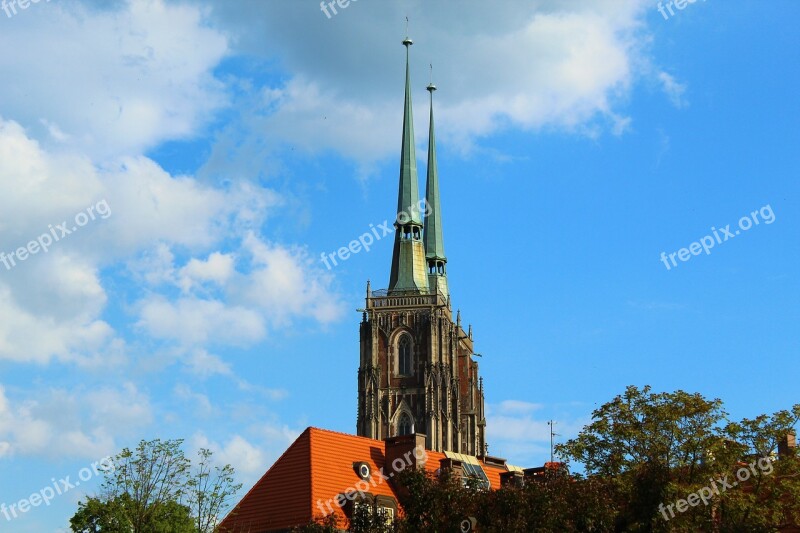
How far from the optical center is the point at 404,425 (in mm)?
129750

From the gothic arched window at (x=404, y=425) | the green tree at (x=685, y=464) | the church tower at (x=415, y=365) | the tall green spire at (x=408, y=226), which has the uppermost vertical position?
the tall green spire at (x=408, y=226)

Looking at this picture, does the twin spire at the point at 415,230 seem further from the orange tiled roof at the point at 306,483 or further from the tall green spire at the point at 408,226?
the orange tiled roof at the point at 306,483

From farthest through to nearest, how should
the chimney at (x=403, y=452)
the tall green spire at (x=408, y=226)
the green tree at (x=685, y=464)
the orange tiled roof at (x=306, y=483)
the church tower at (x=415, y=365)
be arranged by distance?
the tall green spire at (x=408, y=226), the church tower at (x=415, y=365), the chimney at (x=403, y=452), the orange tiled roof at (x=306, y=483), the green tree at (x=685, y=464)

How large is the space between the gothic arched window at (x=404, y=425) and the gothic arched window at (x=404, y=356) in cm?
452

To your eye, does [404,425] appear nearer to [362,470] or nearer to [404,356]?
[404,356]

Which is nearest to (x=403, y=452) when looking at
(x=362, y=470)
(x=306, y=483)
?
(x=362, y=470)

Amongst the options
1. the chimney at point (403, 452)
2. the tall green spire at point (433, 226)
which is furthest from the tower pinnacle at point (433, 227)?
the chimney at point (403, 452)

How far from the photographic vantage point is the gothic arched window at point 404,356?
13200cm

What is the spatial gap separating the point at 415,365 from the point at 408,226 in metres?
17.3

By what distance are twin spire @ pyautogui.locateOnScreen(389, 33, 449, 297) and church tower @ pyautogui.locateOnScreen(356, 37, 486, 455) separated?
11 centimetres

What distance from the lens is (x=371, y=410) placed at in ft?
424

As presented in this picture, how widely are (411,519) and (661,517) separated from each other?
9.04 m

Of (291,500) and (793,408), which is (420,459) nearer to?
(291,500)

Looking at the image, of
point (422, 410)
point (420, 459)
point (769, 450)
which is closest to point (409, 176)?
point (422, 410)
